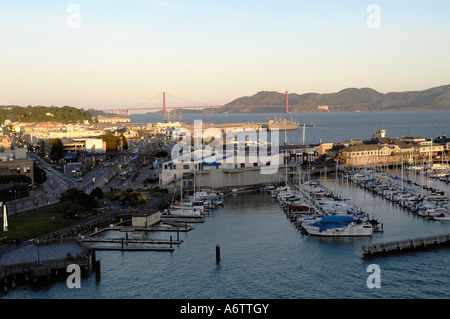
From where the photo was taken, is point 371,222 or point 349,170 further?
point 349,170

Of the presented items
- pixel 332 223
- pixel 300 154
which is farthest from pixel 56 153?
pixel 332 223

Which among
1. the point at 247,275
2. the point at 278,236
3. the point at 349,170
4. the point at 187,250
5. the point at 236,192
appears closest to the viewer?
the point at 247,275

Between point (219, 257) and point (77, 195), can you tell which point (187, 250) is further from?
point (77, 195)

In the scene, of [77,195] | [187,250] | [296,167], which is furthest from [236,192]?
[187,250]

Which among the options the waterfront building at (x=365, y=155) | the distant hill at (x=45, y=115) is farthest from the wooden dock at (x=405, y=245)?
the distant hill at (x=45, y=115)

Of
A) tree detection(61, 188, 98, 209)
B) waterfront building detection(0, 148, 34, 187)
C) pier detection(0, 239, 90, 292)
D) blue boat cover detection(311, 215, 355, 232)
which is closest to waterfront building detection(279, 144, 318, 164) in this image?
waterfront building detection(0, 148, 34, 187)

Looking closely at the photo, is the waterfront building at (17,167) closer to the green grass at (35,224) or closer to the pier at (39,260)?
the green grass at (35,224)

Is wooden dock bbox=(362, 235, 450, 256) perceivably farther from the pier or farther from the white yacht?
the pier

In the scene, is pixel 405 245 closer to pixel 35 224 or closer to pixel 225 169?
pixel 35 224
